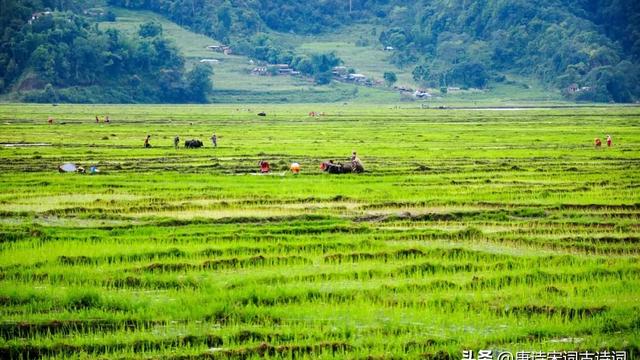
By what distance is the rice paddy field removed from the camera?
14461 millimetres

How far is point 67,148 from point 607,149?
1151 inches

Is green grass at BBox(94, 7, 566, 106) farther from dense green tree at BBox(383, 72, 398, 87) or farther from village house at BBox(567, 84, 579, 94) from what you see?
village house at BBox(567, 84, 579, 94)

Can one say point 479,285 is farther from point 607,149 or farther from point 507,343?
point 607,149

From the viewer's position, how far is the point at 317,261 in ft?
66.1

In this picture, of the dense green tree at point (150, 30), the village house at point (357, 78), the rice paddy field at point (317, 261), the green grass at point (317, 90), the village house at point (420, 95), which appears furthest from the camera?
the village house at point (357, 78)

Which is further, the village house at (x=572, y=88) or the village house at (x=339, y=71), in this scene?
the village house at (x=339, y=71)

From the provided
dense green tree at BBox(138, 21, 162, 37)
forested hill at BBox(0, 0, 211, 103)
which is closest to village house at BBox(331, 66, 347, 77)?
forested hill at BBox(0, 0, 211, 103)

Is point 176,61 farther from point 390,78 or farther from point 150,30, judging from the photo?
point 390,78

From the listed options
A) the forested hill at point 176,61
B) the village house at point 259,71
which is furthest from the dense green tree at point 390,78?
the village house at point 259,71

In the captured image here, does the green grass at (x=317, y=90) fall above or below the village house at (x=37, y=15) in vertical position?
below

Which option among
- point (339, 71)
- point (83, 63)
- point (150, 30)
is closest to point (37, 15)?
point (83, 63)

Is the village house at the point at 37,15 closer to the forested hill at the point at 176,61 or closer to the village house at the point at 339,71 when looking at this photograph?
the forested hill at the point at 176,61

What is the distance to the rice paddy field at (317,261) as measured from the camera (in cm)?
1446

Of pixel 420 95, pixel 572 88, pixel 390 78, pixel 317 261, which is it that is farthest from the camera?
pixel 390 78
